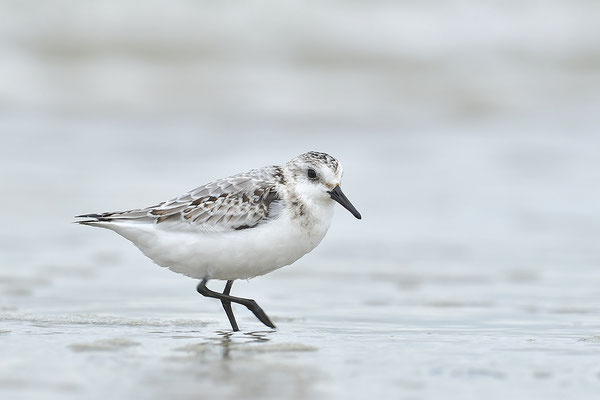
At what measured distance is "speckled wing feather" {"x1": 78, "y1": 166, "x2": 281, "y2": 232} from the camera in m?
5.31

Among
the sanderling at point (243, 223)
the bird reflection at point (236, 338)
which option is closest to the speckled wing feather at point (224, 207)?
the sanderling at point (243, 223)

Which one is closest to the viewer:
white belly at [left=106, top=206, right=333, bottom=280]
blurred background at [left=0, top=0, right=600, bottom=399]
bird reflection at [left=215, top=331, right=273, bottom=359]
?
blurred background at [left=0, top=0, right=600, bottom=399]

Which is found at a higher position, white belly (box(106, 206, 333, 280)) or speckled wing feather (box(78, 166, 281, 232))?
speckled wing feather (box(78, 166, 281, 232))

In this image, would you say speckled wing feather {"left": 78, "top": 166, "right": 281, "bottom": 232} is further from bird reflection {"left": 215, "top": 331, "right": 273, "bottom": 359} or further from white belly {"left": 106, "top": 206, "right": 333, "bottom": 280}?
bird reflection {"left": 215, "top": 331, "right": 273, "bottom": 359}

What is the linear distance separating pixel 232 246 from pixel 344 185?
6123mm

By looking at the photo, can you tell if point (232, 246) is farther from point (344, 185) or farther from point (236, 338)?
point (344, 185)

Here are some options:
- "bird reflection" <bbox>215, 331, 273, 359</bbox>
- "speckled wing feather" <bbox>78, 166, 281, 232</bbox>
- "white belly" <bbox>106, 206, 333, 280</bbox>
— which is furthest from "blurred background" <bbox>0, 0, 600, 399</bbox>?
"speckled wing feather" <bbox>78, 166, 281, 232</bbox>

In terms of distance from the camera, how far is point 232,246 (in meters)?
5.25

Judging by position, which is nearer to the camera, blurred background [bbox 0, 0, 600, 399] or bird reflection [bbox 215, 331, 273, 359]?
blurred background [bbox 0, 0, 600, 399]

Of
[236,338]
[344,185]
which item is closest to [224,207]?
[236,338]

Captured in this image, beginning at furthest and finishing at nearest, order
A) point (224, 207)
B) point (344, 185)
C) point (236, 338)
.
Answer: point (344, 185), point (224, 207), point (236, 338)

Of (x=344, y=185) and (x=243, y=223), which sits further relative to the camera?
(x=344, y=185)

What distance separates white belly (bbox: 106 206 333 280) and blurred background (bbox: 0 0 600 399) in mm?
349

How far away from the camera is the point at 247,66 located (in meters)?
18.6
